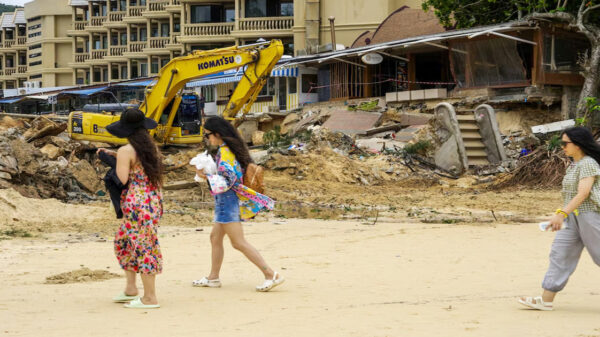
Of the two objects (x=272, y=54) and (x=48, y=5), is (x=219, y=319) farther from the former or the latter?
(x=48, y=5)

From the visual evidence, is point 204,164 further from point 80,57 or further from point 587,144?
point 80,57

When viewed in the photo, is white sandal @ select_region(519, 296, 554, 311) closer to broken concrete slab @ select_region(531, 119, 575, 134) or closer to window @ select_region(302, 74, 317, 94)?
broken concrete slab @ select_region(531, 119, 575, 134)

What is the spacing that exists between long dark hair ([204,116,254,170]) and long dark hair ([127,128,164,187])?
0.75 m

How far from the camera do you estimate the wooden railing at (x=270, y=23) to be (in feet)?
155

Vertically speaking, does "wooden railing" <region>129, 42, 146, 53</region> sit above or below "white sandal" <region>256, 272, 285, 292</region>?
above

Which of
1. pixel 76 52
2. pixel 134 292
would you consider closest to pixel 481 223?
pixel 134 292

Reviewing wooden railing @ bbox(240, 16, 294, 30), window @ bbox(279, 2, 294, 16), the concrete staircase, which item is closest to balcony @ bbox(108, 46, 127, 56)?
wooden railing @ bbox(240, 16, 294, 30)

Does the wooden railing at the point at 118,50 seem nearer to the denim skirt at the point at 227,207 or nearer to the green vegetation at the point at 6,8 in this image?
the denim skirt at the point at 227,207

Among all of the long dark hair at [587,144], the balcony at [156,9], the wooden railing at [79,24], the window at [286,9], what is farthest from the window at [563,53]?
the wooden railing at [79,24]

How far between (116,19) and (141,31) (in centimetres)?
307

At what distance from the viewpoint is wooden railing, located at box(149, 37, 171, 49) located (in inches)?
2217

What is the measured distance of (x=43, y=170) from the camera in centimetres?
1630

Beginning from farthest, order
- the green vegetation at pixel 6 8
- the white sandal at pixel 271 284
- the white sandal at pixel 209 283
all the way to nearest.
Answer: the green vegetation at pixel 6 8, the white sandal at pixel 209 283, the white sandal at pixel 271 284

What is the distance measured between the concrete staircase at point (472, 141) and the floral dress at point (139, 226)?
1647 centimetres
